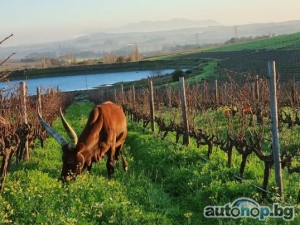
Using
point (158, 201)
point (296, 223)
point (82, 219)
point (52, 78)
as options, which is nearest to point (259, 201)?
point (296, 223)

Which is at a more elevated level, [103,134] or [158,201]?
[103,134]

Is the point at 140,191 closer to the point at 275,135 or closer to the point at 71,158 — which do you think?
the point at 71,158

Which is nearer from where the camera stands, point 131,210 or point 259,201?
point 131,210

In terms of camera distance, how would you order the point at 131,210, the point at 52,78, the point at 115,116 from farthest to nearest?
1. the point at 52,78
2. the point at 115,116
3. the point at 131,210

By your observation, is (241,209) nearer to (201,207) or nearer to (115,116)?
(201,207)

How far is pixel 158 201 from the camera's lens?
8312mm

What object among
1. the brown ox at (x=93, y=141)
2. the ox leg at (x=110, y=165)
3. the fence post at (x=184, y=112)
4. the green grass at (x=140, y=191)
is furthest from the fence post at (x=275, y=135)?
the fence post at (x=184, y=112)

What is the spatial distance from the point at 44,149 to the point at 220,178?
6712 millimetres

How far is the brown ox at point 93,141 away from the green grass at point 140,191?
11.7 inches

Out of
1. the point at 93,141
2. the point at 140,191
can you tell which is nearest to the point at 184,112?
the point at 93,141

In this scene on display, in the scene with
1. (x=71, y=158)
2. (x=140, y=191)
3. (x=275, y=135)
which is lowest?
(x=140, y=191)

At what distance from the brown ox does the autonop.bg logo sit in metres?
2.88

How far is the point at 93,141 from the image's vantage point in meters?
9.92

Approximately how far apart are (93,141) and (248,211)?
4.05m
